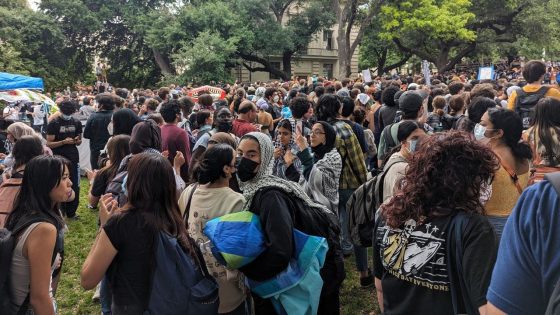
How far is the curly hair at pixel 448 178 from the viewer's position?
81.8 inches

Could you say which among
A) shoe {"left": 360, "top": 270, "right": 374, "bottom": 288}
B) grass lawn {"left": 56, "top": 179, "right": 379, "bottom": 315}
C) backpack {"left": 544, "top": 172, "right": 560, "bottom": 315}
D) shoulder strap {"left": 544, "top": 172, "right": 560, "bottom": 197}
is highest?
shoulder strap {"left": 544, "top": 172, "right": 560, "bottom": 197}

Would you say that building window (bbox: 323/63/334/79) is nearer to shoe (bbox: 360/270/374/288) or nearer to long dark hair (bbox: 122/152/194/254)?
shoe (bbox: 360/270/374/288)

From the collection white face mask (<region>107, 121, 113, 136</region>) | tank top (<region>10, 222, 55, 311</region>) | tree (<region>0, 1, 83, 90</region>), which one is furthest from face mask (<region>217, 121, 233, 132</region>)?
tree (<region>0, 1, 83, 90</region>)

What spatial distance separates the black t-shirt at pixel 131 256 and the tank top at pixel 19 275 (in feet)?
1.49

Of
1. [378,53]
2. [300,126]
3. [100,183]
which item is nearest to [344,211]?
[300,126]

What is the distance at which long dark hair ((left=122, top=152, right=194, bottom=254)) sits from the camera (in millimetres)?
2572

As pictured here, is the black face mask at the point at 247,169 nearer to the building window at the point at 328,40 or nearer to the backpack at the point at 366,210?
the backpack at the point at 366,210

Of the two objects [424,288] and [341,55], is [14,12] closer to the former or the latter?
[341,55]

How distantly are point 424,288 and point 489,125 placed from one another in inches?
66.8

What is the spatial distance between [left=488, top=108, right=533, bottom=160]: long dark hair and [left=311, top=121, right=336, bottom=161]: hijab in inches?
69.3

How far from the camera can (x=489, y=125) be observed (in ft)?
11.0

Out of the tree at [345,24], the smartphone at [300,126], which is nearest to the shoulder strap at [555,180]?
the smartphone at [300,126]

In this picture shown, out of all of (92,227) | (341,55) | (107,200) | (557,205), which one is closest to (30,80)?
(92,227)

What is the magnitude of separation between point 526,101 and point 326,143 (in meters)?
2.86
